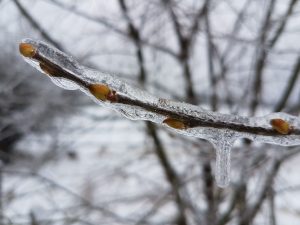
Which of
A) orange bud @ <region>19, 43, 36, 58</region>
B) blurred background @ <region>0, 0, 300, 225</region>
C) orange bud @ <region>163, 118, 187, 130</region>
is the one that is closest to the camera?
orange bud @ <region>19, 43, 36, 58</region>

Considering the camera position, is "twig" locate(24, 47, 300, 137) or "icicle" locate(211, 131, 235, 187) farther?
"icicle" locate(211, 131, 235, 187)

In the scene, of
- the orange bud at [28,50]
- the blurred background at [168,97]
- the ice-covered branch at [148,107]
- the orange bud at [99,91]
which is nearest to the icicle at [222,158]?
the ice-covered branch at [148,107]

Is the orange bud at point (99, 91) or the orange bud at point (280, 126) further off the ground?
the orange bud at point (280, 126)

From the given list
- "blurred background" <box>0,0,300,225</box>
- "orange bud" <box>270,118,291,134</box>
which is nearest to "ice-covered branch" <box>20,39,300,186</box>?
"orange bud" <box>270,118,291,134</box>

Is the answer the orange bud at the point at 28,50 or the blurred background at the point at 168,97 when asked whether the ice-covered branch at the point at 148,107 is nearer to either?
the orange bud at the point at 28,50

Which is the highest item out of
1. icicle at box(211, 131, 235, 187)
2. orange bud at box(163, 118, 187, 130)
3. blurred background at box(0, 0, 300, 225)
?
blurred background at box(0, 0, 300, 225)

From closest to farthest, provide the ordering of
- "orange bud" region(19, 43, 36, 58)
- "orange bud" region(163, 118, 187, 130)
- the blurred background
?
1. "orange bud" region(19, 43, 36, 58)
2. "orange bud" region(163, 118, 187, 130)
3. the blurred background

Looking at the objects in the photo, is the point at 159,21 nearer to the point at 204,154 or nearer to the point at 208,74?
the point at 208,74

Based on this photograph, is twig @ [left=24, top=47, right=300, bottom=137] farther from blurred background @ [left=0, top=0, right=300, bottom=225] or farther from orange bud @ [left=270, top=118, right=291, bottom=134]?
blurred background @ [left=0, top=0, right=300, bottom=225]
